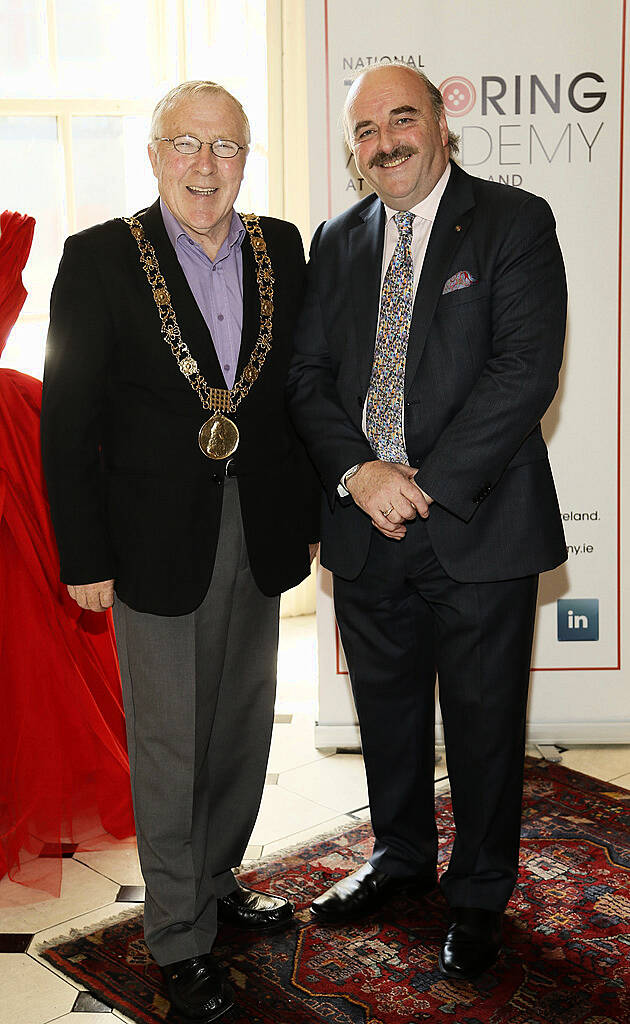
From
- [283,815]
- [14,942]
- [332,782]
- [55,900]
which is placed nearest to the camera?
[14,942]

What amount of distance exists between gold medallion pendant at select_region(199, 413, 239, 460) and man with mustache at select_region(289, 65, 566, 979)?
20 centimetres

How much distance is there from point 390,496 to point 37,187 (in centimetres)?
351

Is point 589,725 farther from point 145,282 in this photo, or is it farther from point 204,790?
point 145,282

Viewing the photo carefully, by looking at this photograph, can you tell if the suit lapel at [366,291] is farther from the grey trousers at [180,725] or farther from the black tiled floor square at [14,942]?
the black tiled floor square at [14,942]

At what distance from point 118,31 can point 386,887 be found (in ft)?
12.8

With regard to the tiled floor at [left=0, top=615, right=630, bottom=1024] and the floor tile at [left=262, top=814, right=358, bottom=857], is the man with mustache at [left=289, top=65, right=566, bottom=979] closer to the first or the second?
the floor tile at [left=262, top=814, right=358, bottom=857]

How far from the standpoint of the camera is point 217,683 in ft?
7.55

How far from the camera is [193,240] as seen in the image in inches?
86.0

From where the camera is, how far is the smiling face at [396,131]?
2219 millimetres

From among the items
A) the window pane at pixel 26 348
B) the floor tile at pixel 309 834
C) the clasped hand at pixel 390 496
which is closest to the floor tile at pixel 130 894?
the floor tile at pixel 309 834

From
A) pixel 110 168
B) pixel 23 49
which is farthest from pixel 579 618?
pixel 23 49

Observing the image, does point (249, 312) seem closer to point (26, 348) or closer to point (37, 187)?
point (26, 348)

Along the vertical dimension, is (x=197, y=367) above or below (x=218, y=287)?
below

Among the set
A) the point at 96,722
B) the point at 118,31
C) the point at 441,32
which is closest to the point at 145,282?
the point at 96,722
